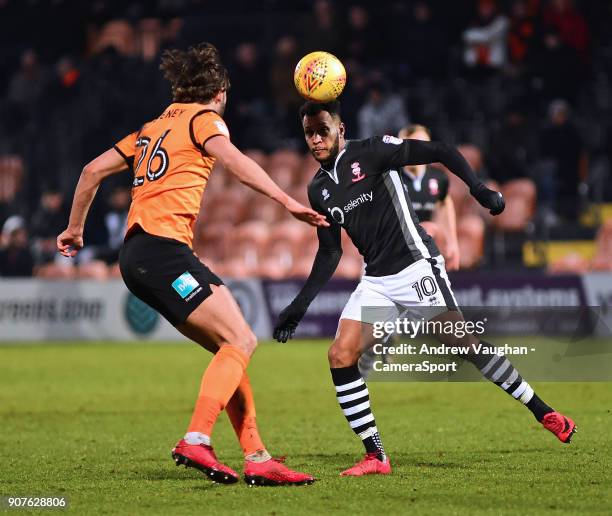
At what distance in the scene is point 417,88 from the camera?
21672 mm

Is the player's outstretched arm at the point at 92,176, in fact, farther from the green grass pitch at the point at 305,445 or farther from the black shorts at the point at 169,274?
the green grass pitch at the point at 305,445

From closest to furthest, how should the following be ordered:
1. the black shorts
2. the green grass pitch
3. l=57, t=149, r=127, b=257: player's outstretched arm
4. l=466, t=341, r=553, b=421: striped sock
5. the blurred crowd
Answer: the green grass pitch < the black shorts < l=57, t=149, r=127, b=257: player's outstretched arm < l=466, t=341, r=553, b=421: striped sock < the blurred crowd

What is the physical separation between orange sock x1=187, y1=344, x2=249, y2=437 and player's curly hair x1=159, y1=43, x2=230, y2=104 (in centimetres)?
150

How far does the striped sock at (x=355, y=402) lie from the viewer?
26.0 feet

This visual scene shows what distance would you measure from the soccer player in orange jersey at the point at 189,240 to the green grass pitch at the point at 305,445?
1.32 feet

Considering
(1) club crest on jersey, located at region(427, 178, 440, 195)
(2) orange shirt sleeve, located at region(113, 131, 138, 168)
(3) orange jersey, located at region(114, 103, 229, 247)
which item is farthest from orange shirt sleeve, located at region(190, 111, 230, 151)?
(1) club crest on jersey, located at region(427, 178, 440, 195)

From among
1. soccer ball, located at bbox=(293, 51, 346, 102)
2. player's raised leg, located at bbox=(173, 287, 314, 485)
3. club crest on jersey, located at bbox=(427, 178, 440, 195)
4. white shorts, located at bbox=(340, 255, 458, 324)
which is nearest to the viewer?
player's raised leg, located at bbox=(173, 287, 314, 485)

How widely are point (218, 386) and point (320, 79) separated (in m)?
2.33

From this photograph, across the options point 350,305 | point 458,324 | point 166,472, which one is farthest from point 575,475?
point 166,472

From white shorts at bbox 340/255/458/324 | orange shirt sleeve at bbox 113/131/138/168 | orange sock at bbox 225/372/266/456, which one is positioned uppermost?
orange shirt sleeve at bbox 113/131/138/168

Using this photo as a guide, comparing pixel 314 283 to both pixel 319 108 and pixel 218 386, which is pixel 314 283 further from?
pixel 218 386

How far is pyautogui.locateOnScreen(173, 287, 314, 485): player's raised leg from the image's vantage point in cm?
705

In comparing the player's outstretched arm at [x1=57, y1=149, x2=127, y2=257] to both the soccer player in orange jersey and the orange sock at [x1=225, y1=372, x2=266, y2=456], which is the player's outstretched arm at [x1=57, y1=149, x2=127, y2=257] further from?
the orange sock at [x1=225, y1=372, x2=266, y2=456]

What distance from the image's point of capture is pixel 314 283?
8133 mm
